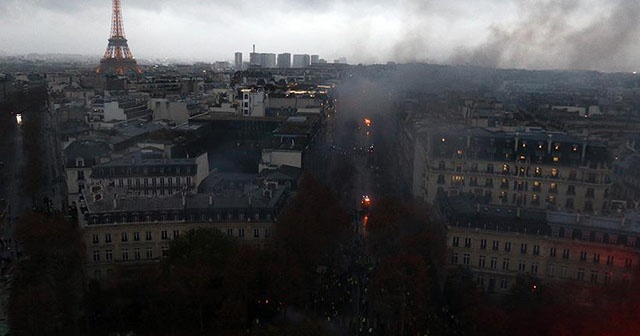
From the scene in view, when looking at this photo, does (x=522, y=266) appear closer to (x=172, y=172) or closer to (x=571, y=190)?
(x=571, y=190)

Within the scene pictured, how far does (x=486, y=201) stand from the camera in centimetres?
3114

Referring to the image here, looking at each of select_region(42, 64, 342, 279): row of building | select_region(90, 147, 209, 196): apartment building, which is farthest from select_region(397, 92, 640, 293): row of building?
select_region(90, 147, 209, 196): apartment building

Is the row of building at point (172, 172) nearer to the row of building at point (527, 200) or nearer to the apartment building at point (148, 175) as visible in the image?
the apartment building at point (148, 175)

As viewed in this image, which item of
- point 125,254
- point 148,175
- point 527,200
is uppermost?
point 148,175

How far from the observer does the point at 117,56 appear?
13862 centimetres

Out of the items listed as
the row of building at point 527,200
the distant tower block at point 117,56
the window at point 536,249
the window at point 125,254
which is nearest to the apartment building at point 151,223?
the window at point 125,254

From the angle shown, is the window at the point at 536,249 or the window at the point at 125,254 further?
the window at the point at 125,254

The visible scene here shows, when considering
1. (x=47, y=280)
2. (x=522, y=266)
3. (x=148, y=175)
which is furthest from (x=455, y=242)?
(x=148, y=175)

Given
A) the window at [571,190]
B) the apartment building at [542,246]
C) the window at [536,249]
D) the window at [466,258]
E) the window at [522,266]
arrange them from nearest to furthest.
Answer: the apartment building at [542,246]
the window at [536,249]
the window at [522,266]
the window at [466,258]
the window at [571,190]

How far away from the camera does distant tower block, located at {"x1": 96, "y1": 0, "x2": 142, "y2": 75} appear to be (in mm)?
132375

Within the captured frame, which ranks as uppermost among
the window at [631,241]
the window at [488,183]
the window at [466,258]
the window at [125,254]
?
the window at [488,183]

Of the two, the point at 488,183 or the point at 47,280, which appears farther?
the point at 488,183

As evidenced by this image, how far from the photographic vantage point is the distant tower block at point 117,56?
13238cm

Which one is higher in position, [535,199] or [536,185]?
[536,185]
